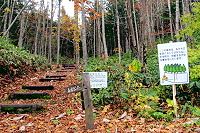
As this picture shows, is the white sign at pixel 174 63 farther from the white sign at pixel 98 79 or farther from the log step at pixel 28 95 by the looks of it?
the log step at pixel 28 95

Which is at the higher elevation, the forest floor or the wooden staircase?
the wooden staircase

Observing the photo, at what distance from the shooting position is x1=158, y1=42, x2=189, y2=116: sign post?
141 inches

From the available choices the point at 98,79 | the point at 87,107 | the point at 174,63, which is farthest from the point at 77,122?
the point at 174,63

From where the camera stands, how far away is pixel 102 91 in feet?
15.1

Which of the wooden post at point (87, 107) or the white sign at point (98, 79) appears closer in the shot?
the wooden post at point (87, 107)

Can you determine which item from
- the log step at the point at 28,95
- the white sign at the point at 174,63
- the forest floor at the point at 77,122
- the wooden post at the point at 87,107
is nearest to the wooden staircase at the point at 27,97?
the log step at the point at 28,95

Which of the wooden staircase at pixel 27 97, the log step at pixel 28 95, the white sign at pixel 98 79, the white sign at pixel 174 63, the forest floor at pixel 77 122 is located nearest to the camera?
the forest floor at pixel 77 122

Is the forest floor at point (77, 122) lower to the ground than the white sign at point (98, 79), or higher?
lower

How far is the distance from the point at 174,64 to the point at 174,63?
0.08 ft

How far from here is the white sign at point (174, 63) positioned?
11.7ft

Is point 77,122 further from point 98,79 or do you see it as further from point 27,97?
point 27,97

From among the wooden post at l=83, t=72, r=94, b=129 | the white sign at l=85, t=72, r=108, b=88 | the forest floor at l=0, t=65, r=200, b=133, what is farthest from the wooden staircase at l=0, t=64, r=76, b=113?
the wooden post at l=83, t=72, r=94, b=129

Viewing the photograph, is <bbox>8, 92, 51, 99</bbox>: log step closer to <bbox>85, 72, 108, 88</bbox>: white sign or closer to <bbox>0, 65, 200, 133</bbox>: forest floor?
<bbox>0, 65, 200, 133</bbox>: forest floor

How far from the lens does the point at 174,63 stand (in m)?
3.65
